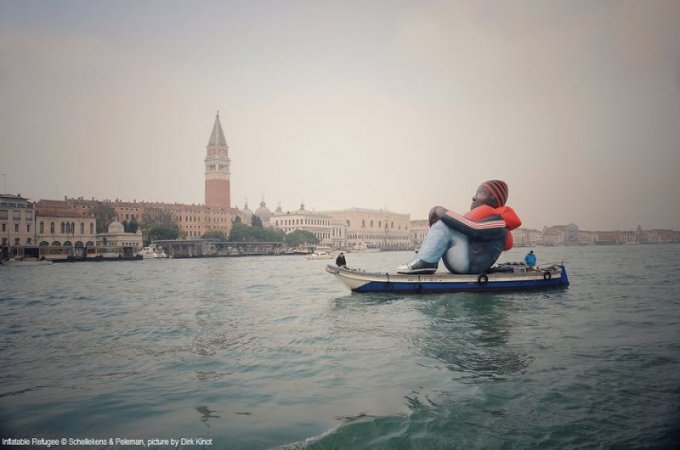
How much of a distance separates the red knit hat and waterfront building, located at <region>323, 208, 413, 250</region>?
13309cm

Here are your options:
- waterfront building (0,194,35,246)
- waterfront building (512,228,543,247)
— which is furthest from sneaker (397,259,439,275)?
waterfront building (512,228,543,247)

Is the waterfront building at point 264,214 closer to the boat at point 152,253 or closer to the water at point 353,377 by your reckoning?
the boat at point 152,253

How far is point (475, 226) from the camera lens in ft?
61.8

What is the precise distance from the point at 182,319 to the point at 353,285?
800cm

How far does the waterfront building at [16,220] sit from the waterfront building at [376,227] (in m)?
109

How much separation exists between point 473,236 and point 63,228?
2654 inches

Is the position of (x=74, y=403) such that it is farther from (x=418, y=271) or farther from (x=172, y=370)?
(x=418, y=271)

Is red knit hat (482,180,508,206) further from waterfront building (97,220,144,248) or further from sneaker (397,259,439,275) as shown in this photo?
waterfront building (97,220,144,248)

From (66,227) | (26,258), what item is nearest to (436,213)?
(26,258)

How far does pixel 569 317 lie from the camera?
46.8 feet

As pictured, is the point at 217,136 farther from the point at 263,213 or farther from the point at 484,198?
the point at 484,198

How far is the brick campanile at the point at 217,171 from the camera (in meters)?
138

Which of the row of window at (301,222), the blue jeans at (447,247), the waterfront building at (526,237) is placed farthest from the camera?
the waterfront building at (526,237)

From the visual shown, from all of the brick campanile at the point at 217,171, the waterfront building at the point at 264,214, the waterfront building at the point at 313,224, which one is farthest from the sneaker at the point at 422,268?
the waterfront building at the point at 264,214
